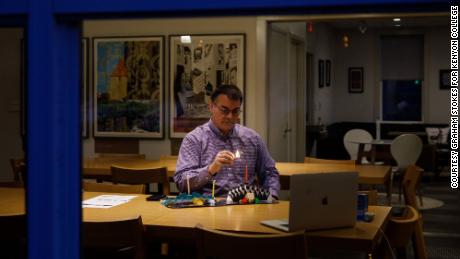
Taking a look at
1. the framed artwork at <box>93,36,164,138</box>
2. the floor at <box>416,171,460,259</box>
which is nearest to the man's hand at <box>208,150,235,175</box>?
the floor at <box>416,171,460,259</box>

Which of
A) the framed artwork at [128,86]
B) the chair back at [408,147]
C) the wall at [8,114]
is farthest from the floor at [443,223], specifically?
the wall at [8,114]

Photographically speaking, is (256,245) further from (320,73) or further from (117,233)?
(320,73)

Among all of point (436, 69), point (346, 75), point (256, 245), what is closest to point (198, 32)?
point (256, 245)

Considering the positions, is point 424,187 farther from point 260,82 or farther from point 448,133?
point 260,82

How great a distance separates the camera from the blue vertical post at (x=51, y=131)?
1037 millimetres

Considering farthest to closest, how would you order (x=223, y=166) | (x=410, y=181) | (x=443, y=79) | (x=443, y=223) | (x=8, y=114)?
1. (x=443, y=79)
2. (x=8, y=114)
3. (x=443, y=223)
4. (x=410, y=181)
5. (x=223, y=166)

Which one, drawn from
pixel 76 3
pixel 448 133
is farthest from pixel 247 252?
pixel 448 133

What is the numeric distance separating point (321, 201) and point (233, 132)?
1.23m

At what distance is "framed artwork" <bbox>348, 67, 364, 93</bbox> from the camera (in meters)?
13.2

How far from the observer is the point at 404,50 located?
13.0 m

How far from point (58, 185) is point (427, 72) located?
1239 centimetres

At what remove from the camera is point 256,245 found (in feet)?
7.55

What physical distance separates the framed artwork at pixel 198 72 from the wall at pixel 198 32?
0.06 metres

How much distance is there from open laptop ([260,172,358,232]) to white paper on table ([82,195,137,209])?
1.03 metres
